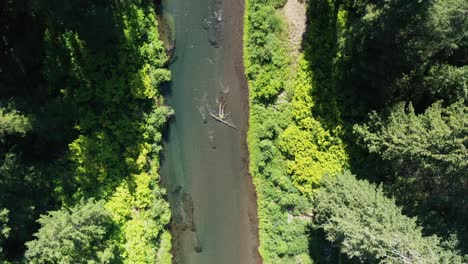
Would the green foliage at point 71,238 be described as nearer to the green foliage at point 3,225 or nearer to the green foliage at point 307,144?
the green foliage at point 3,225

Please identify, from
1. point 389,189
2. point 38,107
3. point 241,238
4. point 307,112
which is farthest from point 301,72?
point 38,107

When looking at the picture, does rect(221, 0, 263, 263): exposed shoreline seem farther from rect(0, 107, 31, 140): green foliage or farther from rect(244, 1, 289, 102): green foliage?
rect(0, 107, 31, 140): green foliage

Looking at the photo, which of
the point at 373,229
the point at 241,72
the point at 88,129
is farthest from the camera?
the point at 241,72

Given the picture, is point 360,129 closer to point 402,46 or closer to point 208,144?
point 402,46

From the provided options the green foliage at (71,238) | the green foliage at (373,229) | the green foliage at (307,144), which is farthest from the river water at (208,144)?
the green foliage at (373,229)

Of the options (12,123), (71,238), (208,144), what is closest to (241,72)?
(208,144)
